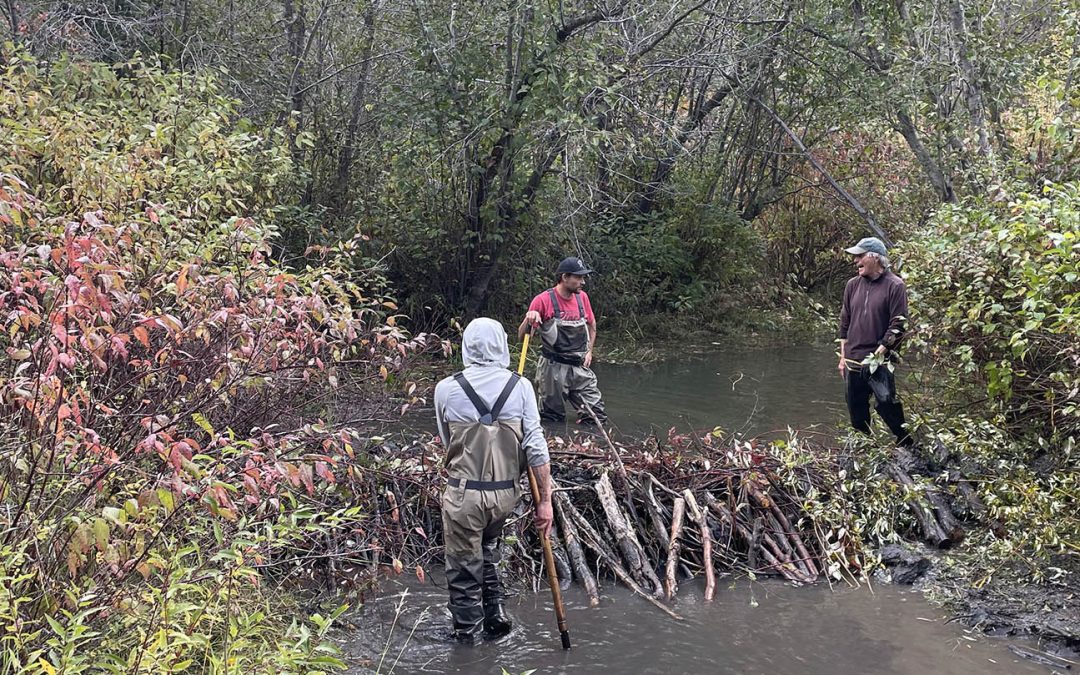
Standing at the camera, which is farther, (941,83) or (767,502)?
(941,83)

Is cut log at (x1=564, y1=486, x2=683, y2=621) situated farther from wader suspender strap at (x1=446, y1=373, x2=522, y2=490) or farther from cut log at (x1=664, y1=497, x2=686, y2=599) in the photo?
wader suspender strap at (x1=446, y1=373, x2=522, y2=490)

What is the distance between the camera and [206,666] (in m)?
4.72

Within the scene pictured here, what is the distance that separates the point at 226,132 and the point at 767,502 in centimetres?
846

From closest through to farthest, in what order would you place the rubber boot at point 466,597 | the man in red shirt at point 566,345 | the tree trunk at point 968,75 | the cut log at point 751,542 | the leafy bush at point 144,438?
the leafy bush at point 144,438
the rubber boot at point 466,597
the cut log at point 751,542
the man in red shirt at point 566,345
the tree trunk at point 968,75

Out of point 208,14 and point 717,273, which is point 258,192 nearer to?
point 208,14

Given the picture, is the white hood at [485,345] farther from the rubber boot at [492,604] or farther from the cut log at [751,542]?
the cut log at [751,542]

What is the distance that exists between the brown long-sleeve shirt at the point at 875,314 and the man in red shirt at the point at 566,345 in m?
2.71

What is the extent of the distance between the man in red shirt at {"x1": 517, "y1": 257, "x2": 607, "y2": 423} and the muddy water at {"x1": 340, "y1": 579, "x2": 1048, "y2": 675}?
3758mm

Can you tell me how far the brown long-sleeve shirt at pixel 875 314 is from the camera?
26.9 feet

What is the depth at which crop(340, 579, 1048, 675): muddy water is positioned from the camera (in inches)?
226

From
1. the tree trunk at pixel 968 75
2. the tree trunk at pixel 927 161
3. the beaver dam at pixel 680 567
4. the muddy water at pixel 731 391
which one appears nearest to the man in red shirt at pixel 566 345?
the muddy water at pixel 731 391

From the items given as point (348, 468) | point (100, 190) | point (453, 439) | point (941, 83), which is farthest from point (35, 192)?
point (941, 83)

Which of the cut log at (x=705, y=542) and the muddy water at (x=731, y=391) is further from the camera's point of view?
the muddy water at (x=731, y=391)

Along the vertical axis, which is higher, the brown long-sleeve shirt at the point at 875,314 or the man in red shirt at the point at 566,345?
the brown long-sleeve shirt at the point at 875,314
